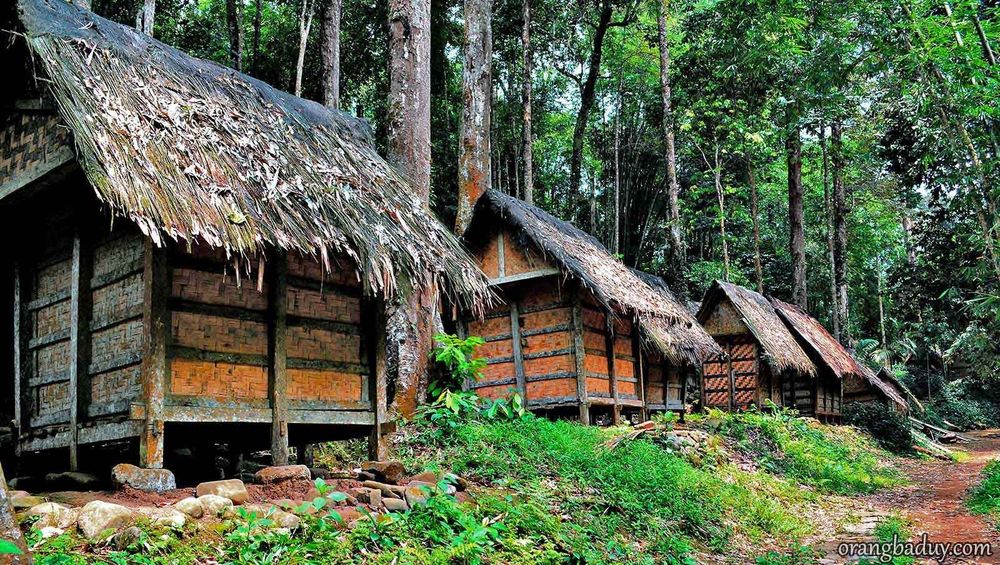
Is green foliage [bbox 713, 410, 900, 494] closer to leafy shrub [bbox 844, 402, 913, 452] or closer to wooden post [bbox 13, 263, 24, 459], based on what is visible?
leafy shrub [bbox 844, 402, 913, 452]

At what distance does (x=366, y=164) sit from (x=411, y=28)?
3631 millimetres

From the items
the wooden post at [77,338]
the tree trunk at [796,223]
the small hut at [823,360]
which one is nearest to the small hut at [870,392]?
the small hut at [823,360]

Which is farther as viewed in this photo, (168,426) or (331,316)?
(331,316)

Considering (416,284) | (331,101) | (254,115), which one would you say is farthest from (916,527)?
(331,101)

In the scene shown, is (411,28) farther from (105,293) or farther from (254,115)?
(105,293)

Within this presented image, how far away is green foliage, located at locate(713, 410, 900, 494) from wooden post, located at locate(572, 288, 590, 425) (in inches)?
105

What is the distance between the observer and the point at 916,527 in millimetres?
8664

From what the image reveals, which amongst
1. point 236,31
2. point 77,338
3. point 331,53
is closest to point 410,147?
point 77,338

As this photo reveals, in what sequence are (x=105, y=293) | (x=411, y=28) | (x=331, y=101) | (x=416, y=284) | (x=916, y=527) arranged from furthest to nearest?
(x=331, y=101) → (x=411, y=28) → (x=916, y=527) → (x=416, y=284) → (x=105, y=293)

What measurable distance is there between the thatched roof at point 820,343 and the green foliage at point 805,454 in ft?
16.4

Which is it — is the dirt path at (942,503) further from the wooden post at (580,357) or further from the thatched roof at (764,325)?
the wooden post at (580,357)

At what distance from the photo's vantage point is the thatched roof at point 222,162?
5.80m

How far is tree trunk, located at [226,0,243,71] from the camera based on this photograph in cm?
1755

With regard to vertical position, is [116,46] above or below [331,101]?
below
